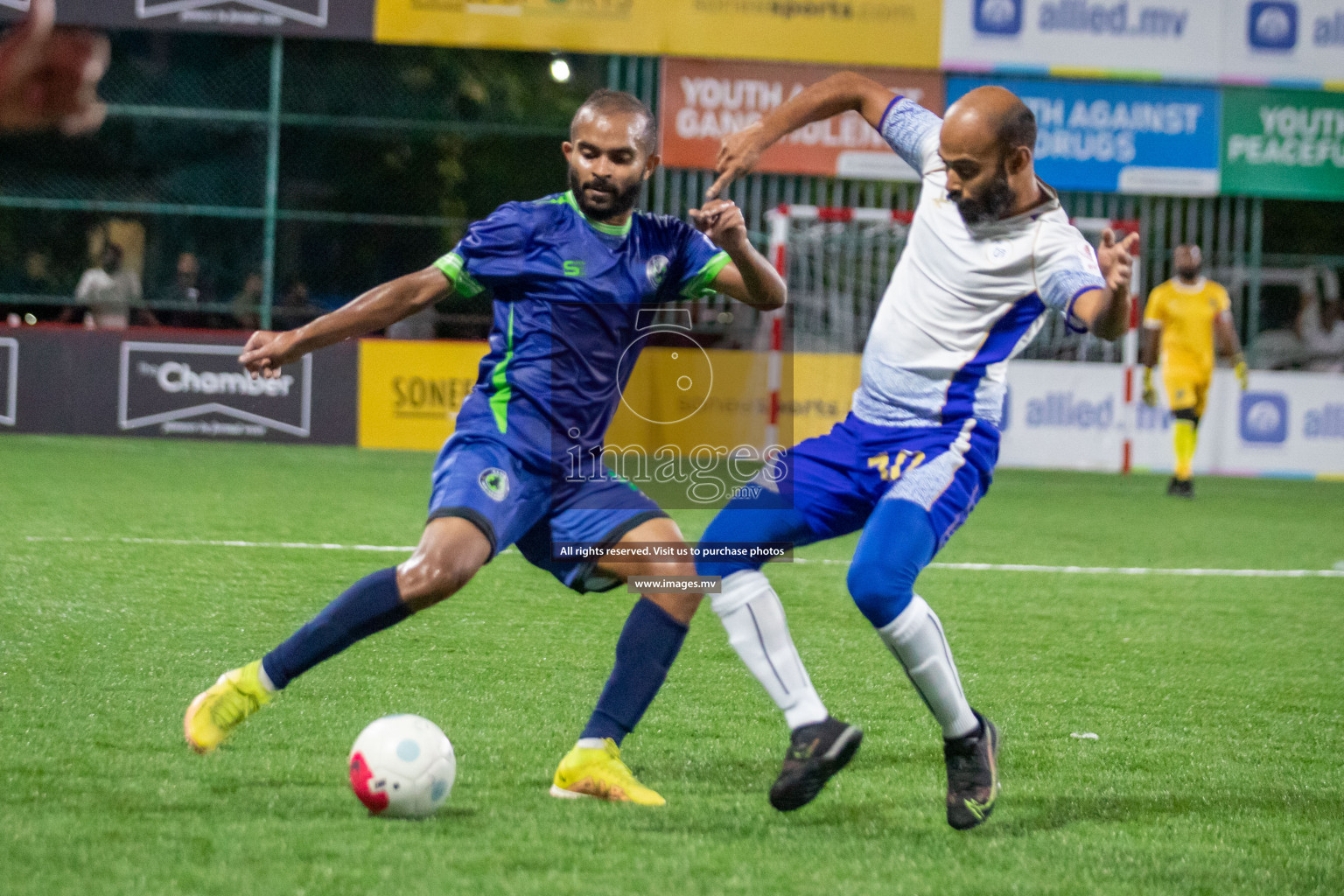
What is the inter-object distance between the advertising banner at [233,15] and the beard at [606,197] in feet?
40.8

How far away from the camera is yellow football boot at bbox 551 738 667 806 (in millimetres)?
3766

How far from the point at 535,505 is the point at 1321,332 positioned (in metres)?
15.1

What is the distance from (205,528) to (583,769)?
17.9 ft

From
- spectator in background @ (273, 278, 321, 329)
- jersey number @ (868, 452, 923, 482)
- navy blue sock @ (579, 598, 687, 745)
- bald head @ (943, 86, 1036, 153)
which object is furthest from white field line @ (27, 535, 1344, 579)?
spectator in background @ (273, 278, 321, 329)

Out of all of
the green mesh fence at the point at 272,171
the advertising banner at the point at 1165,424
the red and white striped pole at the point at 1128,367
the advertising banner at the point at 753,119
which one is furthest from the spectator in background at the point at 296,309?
the red and white striped pole at the point at 1128,367

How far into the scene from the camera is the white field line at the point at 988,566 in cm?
803

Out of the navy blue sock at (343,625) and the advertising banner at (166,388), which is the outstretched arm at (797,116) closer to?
the navy blue sock at (343,625)

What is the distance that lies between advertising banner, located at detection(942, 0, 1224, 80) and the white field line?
8295 millimetres

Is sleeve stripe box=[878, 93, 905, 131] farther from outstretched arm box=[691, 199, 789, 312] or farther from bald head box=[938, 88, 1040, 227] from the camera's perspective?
outstretched arm box=[691, 199, 789, 312]

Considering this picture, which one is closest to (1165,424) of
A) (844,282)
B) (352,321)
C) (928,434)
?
(844,282)

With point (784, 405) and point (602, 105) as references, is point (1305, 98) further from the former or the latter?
point (602, 105)

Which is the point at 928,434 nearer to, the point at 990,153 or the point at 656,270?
the point at 990,153

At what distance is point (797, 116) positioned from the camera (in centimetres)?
400

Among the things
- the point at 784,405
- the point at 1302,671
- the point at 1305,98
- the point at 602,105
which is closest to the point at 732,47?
the point at 784,405
